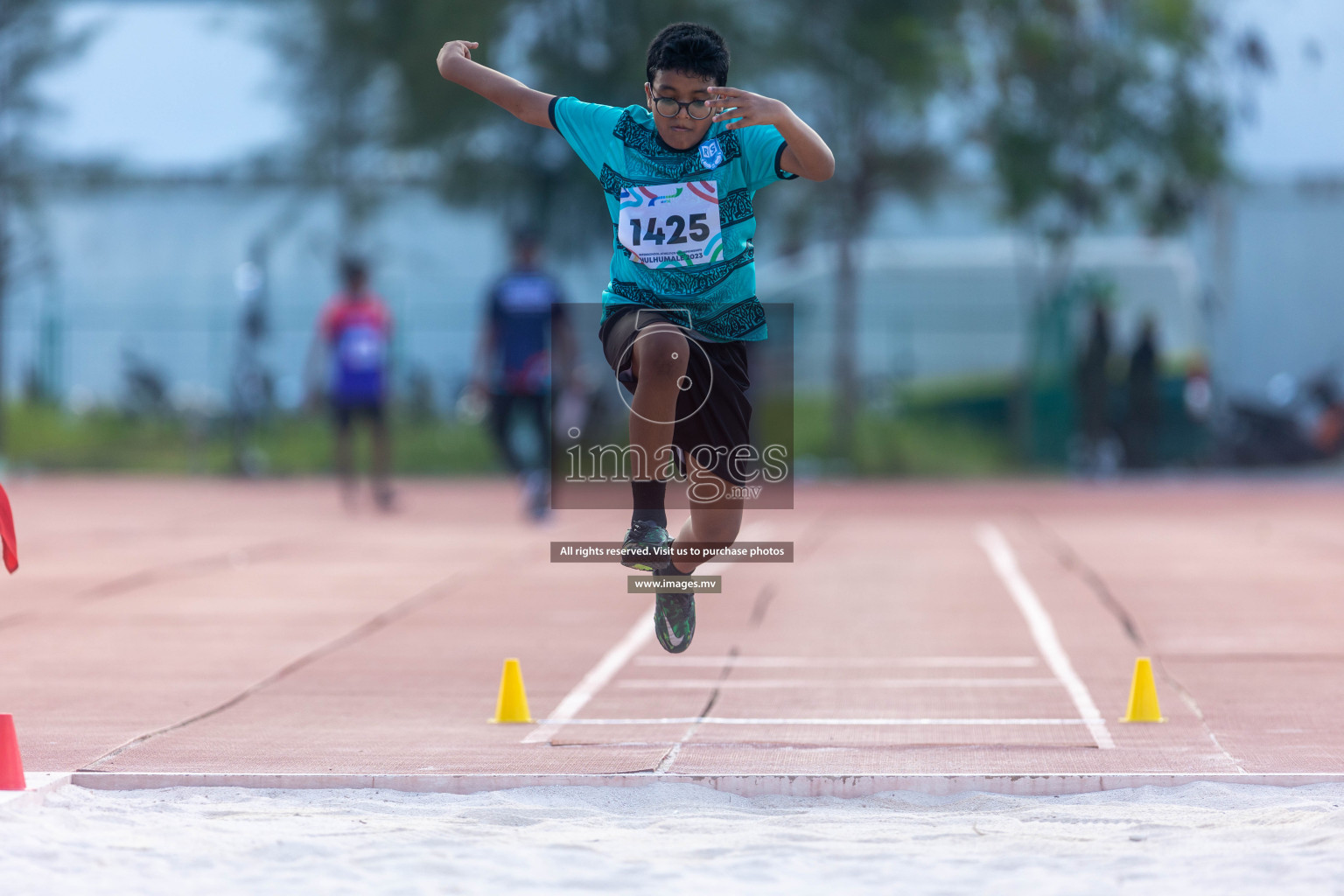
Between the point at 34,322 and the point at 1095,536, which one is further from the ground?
the point at 34,322

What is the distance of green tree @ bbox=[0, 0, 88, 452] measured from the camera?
26.2m

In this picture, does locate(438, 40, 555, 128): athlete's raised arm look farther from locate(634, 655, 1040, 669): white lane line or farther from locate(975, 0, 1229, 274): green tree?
locate(975, 0, 1229, 274): green tree

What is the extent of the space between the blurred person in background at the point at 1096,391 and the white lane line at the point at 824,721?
58.2 ft

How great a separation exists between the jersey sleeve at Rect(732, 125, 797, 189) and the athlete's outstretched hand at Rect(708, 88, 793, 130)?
344 millimetres

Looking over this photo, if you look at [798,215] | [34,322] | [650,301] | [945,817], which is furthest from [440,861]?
[34,322]

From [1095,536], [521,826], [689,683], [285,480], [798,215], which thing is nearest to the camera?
[521,826]

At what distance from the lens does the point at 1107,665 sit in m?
8.10

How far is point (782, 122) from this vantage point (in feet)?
19.0

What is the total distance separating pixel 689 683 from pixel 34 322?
23374 millimetres

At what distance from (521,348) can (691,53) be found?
29.5 ft

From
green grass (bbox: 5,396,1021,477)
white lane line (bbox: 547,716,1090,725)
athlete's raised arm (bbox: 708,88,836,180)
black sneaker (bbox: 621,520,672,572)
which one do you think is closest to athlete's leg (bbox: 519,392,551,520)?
white lane line (bbox: 547,716,1090,725)

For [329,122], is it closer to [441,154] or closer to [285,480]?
[441,154]

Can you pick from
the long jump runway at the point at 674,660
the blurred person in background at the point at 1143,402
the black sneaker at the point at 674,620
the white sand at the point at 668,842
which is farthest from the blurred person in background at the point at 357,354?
the blurred person in background at the point at 1143,402

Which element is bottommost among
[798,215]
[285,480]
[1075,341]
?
[285,480]
